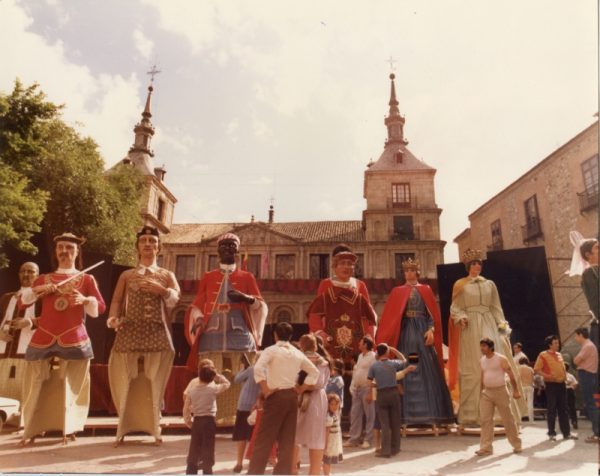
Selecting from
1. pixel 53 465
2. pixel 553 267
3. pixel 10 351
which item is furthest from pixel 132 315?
pixel 553 267

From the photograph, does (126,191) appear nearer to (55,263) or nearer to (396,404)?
(55,263)

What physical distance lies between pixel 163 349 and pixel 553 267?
43.0ft

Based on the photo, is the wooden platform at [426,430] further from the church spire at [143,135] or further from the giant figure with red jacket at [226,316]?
the church spire at [143,135]

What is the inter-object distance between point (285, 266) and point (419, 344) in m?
Result: 25.3

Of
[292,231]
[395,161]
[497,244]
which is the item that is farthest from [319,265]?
[497,244]

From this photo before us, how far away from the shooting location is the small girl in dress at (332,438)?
345 cm

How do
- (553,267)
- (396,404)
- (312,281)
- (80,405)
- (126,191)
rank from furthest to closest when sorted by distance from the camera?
1. (312,281)
2. (126,191)
3. (553,267)
4. (80,405)
5. (396,404)

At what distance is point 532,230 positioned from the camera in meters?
16.7

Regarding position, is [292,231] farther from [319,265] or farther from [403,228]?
[403,228]

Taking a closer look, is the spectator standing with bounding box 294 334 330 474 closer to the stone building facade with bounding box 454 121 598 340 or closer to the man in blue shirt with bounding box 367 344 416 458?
the man in blue shirt with bounding box 367 344 416 458

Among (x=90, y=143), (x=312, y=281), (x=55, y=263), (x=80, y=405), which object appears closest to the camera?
(x=80, y=405)

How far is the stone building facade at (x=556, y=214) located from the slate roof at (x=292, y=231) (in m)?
11.6

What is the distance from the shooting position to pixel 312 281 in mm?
26922

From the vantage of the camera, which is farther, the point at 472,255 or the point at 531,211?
the point at 531,211
